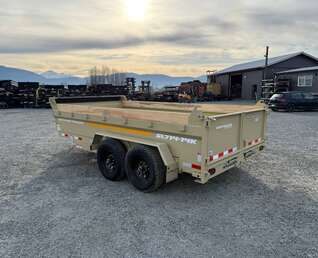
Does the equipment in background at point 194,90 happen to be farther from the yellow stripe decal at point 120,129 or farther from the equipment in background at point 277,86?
the yellow stripe decal at point 120,129

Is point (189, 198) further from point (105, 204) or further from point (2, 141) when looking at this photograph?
point (2, 141)

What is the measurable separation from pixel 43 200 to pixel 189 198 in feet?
8.00

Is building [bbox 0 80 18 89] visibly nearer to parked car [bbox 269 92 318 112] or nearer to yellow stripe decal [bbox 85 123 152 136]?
yellow stripe decal [bbox 85 123 152 136]

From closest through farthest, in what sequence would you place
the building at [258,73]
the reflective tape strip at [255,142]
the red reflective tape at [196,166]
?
the red reflective tape at [196,166] → the reflective tape strip at [255,142] → the building at [258,73]

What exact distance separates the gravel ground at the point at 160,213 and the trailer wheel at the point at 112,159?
171 mm

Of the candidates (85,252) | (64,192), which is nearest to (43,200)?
(64,192)

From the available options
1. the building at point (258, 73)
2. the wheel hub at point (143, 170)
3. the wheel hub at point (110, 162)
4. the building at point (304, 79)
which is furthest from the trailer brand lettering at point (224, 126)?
→ the building at point (258, 73)

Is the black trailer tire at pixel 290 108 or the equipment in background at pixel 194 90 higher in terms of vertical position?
the equipment in background at pixel 194 90

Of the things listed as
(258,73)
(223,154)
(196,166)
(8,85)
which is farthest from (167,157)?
(258,73)

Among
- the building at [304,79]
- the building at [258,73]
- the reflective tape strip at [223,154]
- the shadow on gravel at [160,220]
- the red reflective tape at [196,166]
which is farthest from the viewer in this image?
the building at [258,73]

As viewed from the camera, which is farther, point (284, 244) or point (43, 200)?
point (43, 200)

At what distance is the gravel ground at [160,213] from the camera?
114 inches

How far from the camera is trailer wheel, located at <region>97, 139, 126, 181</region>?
4.63 m

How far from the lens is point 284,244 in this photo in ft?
9.64
